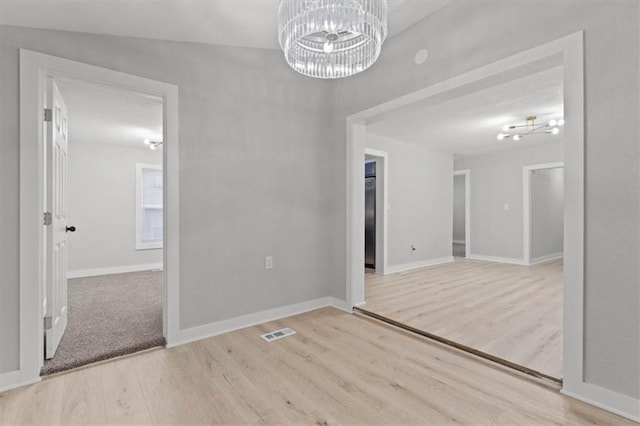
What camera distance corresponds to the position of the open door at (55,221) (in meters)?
2.19

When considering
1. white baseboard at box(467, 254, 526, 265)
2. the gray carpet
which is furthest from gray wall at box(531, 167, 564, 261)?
the gray carpet

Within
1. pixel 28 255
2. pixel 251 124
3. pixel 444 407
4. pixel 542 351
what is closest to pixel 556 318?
pixel 542 351

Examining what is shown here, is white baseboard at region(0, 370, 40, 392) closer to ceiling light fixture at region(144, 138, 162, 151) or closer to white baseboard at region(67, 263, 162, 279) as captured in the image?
white baseboard at region(67, 263, 162, 279)

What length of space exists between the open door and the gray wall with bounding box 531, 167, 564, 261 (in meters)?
7.33

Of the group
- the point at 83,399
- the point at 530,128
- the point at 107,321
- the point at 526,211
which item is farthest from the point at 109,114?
the point at 526,211

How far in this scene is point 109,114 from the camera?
13.1 ft

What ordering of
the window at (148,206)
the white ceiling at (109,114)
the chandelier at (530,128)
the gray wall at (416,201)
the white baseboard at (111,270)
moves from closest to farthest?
the white ceiling at (109,114) < the chandelier at (530,128) < the white baseboard at (111,270) < the gray wall at (416,201) < the window at (148,206)

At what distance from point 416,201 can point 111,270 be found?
558cm

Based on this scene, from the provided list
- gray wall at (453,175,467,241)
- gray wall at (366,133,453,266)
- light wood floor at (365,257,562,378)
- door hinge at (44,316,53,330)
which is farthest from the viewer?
gray wall at (453,175,467,241)

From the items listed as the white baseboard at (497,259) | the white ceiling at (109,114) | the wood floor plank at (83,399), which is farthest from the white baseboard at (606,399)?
the white baseboard at (497,259)

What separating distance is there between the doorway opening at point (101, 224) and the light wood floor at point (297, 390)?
379 mm

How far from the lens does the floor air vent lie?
8.68 feet

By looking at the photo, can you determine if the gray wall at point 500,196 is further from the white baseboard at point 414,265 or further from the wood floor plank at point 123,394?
the wood floor plank at point 123,394

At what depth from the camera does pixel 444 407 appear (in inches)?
68.1
